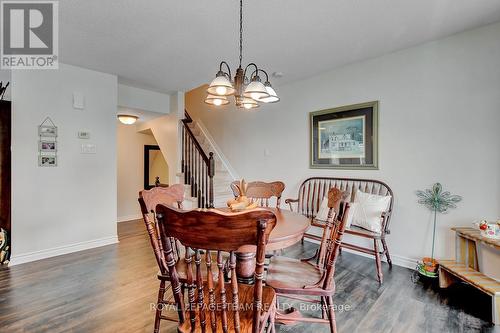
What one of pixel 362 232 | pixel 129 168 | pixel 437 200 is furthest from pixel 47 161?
pixel 437 200

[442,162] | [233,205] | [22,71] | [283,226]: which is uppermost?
[22,71]

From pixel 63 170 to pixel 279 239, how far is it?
130 inches

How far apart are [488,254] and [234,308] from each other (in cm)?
263

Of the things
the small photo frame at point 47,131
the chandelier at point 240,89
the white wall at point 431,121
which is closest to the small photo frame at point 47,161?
the small photo frame at point 47,131

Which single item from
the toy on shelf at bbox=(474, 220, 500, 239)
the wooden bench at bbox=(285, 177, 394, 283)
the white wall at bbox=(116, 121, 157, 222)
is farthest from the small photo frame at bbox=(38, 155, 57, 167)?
the toy on shelf at bbox=(474, 220, 500, 239)

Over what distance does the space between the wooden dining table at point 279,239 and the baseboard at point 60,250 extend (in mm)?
2830

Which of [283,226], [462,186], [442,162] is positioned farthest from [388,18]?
[283,226]

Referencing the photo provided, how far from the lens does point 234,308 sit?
100 cm

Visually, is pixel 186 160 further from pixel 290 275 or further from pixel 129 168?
pixel 290 275

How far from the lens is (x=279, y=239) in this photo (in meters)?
1.37

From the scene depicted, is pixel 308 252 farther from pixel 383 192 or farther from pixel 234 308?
pixel 234 308

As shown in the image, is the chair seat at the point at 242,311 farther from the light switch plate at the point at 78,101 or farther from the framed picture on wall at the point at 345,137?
the light switch plate at the point at 78,101

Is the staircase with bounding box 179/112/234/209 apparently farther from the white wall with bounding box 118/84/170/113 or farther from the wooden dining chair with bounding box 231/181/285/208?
the wooden dining chair with bounding box 231/181/285/208

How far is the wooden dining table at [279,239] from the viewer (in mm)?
1382
